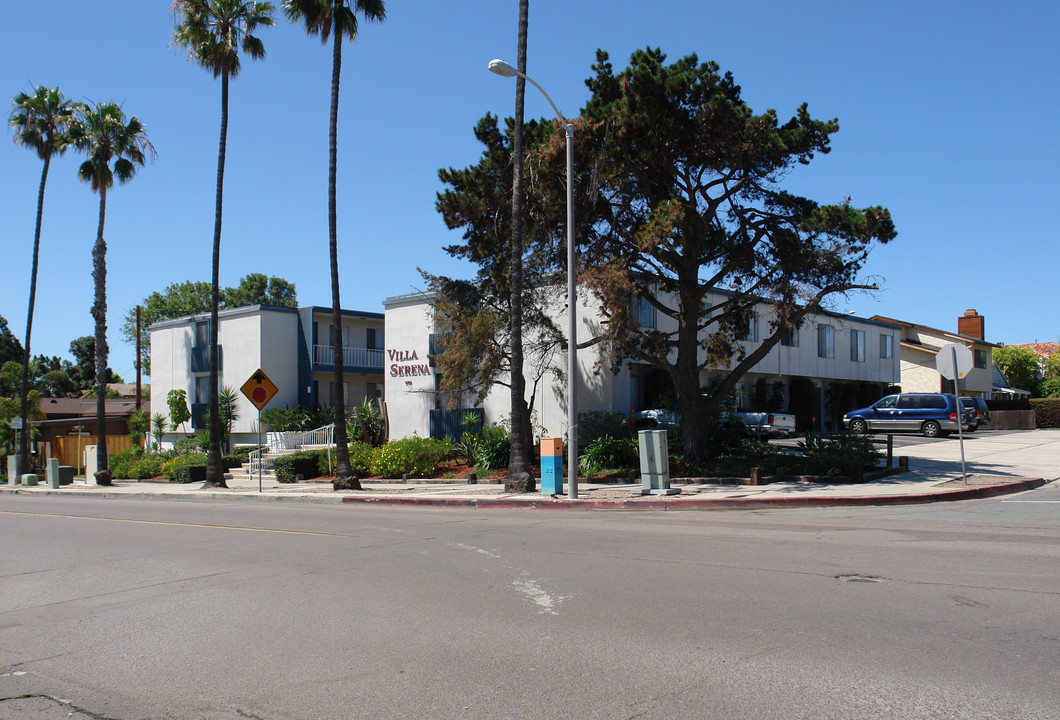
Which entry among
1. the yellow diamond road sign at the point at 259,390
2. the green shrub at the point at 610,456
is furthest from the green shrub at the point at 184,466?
the green shrub at the point at 610,456

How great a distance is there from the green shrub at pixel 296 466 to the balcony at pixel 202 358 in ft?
40.7

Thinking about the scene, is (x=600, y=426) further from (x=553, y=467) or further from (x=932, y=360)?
(x=932, y=360)

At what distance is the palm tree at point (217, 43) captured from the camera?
2738 centimetres

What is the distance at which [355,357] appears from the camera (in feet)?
129

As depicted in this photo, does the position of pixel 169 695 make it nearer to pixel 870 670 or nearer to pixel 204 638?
pixel 204 638

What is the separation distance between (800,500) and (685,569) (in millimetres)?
7821

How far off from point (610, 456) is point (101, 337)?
909 inches

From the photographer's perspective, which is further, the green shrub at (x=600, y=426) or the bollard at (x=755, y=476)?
the green shrub at (x=600, y=426)

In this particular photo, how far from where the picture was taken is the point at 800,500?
15.9 m

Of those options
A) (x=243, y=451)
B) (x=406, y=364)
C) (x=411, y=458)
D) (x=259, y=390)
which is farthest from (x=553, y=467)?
(x=243, y=451)

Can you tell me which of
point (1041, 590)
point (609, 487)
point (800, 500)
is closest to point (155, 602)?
point (1041, 590)

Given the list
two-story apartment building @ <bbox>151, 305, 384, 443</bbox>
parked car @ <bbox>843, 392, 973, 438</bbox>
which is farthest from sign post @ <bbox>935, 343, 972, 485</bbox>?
two-story apartment building @ <bbox>151, 305, 384, 443</bbox>

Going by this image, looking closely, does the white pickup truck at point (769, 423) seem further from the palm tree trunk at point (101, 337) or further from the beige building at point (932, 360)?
the palm tree trunk at point (101, 337)

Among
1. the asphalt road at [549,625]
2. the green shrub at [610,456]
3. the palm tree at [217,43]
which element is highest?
the palm tree at [217,43]
